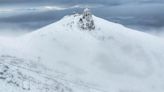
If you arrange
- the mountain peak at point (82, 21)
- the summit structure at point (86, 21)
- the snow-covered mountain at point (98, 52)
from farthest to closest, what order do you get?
1. the mountain peak at point (82, 21)
2. the summit structure at point (86, 21)
3. the snow-covered mountain at point (98, 52)

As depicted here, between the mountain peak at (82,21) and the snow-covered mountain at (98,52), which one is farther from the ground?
the mountain peak at (82,21)

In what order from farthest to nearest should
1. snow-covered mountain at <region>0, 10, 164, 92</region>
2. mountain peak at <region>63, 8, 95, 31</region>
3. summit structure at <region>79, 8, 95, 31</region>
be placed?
mountain peak at <region>63, 8, 95, 31</region> < summit structure at <region>79, 8, 95, 31</region> < snow-covered mountain at <region>0, 10, 164, 92</region>

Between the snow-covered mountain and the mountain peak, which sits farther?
the mountain peak

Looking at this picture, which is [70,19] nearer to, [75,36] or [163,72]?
[75,36]

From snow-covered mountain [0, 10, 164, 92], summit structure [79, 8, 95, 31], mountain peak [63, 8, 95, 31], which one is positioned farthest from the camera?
mountain peak [63, 8, 95, 31]

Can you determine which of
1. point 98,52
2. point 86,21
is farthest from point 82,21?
point 98,52

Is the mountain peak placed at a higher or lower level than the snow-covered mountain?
higher

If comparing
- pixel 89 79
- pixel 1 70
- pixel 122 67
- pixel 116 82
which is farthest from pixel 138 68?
pixel 1 70

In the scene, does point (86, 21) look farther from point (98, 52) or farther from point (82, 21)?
point (98, 52)
